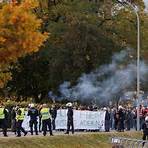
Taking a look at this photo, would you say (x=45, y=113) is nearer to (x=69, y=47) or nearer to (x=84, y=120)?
(x=84, y=120)

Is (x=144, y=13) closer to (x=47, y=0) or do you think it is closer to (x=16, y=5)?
(x=47, y=0)

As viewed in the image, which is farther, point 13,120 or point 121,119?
point 121,119

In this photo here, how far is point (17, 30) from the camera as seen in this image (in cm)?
2406

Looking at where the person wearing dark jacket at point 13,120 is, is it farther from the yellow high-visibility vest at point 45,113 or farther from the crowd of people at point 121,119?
the crowd of people at point 121,119

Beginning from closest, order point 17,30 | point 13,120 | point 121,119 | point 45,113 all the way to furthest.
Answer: point 17,30 < point 45,113 < point 13,120 < point 121,119

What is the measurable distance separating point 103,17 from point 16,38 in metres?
42.4

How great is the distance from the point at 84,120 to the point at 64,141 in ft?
27.6

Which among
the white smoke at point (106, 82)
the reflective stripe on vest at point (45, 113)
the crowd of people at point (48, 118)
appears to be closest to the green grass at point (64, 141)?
the crowd of people at point (48, 118)

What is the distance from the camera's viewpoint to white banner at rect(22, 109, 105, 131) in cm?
4319

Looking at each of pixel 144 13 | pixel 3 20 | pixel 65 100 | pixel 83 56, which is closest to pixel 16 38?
pixel 3 20

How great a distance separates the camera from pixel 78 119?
1727 inches

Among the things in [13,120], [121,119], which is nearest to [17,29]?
[13,120]

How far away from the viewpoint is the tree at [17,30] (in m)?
23.9

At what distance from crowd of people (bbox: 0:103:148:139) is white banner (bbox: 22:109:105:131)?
55cm
